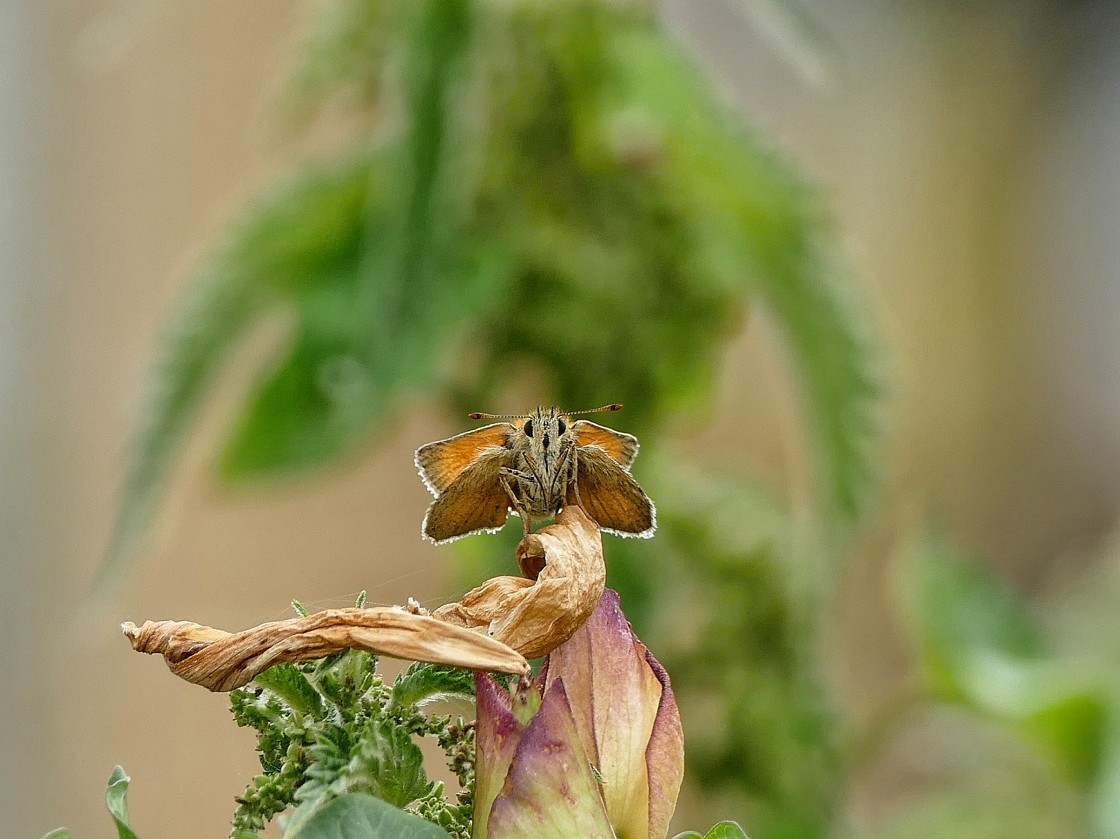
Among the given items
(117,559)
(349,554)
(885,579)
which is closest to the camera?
(117,559)

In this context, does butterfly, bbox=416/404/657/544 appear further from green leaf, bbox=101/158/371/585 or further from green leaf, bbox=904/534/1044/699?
green leaf, bbox=904/534/1044/699

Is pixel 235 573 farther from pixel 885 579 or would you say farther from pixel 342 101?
pixel 885 579

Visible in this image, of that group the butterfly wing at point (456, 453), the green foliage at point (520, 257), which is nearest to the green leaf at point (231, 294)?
the green foliage at point (520, 257)

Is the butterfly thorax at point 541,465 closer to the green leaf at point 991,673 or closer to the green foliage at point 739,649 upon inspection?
the green foliage at point 739,649

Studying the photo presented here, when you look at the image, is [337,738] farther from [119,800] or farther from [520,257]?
[520,257]

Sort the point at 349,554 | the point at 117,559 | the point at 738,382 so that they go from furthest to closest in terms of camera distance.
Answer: the point at 738,382, the point at 349,554, the point at 117,559

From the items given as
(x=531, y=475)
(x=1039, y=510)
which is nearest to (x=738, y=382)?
(x=1039, y=510)

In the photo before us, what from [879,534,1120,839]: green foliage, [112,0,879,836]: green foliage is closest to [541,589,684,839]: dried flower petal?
[112,0,879,836]: green foliage
